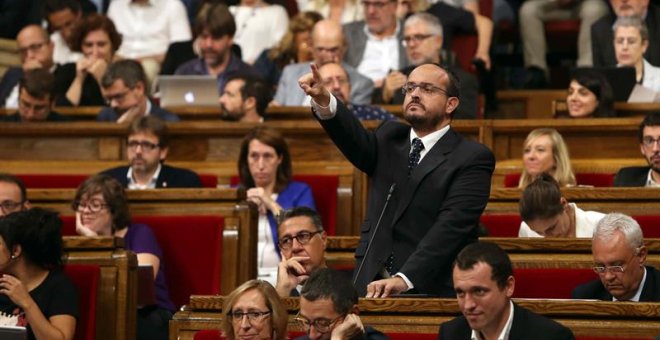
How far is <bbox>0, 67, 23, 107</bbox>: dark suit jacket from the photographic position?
28.2 ft

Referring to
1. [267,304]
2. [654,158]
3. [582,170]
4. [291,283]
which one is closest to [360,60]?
[582,170]

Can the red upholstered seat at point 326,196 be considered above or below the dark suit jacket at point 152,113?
below

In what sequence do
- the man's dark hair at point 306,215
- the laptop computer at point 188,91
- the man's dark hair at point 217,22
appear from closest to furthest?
the man's dark hair at point 306,215 → the laptop computer at point 188,91 → the man's dark hair at point 217,22

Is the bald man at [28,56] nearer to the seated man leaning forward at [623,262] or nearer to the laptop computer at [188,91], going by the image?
the laptop computer at [188,91]

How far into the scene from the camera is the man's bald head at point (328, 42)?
25.7ft

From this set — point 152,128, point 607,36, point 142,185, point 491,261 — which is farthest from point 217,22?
point 491,261

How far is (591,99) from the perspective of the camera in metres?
7.06

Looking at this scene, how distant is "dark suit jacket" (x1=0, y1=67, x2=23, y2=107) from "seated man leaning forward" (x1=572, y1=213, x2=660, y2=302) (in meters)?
4.80

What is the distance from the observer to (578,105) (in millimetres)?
7066

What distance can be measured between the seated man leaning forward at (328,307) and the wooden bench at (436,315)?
0.19 meters

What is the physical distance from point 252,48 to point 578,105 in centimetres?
271

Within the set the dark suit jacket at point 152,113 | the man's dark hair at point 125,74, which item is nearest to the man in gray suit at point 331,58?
the dark suit jacket at point 152,113

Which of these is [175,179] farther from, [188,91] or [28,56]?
[28,56]

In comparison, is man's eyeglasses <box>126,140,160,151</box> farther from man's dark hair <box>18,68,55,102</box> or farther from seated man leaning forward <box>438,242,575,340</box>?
seated man leaning forward <box>438,242,575,340</box>
